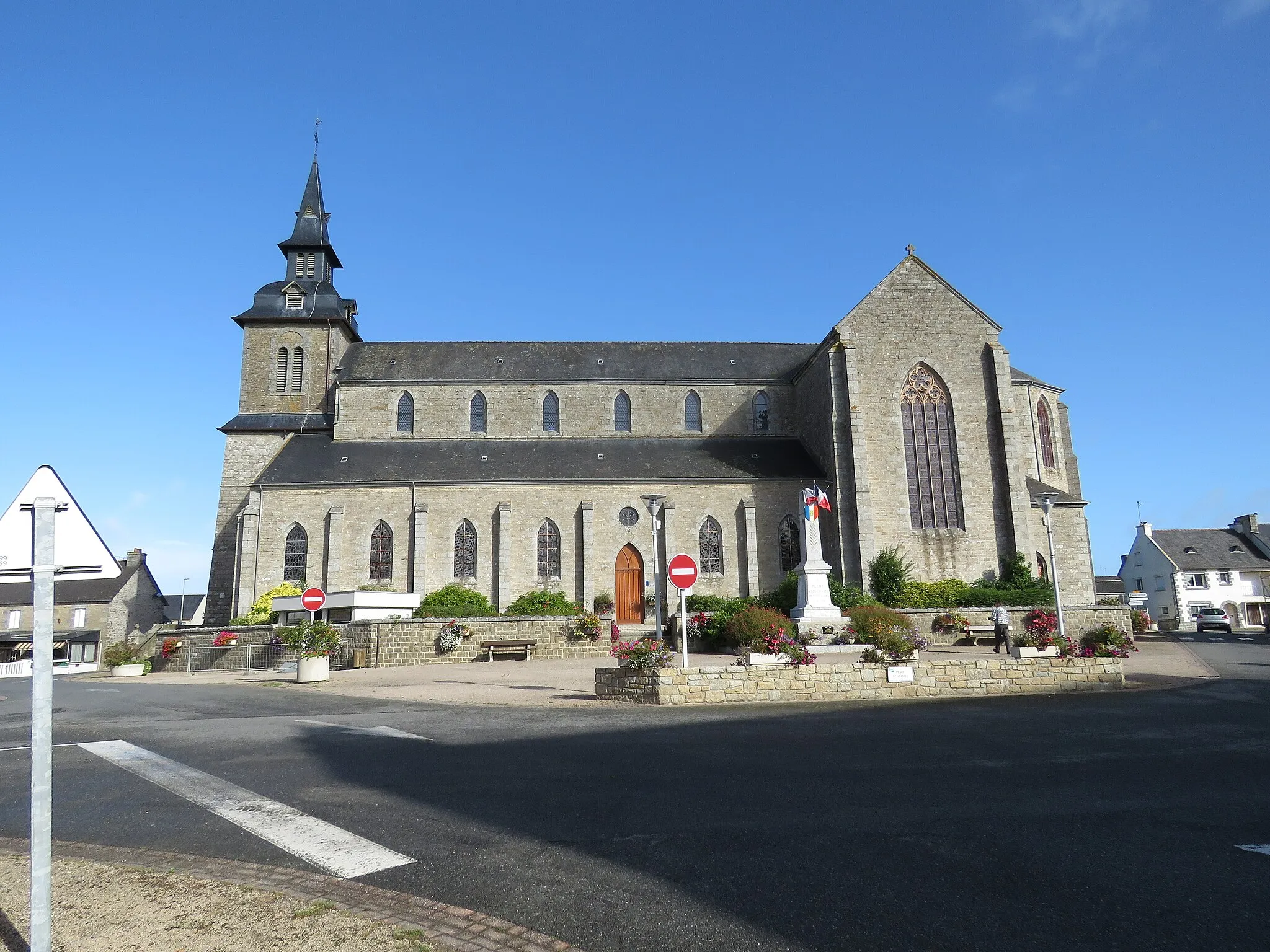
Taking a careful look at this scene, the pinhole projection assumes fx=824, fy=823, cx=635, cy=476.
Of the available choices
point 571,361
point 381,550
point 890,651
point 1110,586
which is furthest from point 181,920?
point 1110,586

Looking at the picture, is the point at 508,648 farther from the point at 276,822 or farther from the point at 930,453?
the point at 276,822

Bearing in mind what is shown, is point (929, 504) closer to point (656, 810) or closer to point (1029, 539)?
point (1029, 539)

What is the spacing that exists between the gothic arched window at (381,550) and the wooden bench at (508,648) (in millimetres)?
9529

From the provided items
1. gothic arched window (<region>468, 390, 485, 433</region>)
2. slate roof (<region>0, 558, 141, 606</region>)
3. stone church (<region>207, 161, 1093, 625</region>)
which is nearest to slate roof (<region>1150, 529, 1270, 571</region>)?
stone church (<region>207, 161, 1093, 625</region>)

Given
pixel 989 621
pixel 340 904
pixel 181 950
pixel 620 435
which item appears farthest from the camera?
pixel 620 435

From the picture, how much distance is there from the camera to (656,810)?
6031 millimetres

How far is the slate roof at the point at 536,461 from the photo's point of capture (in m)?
34.1

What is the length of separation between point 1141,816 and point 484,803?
478 centimetres

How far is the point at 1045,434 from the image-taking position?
36.3 m

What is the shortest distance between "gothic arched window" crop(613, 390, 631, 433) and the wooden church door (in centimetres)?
773

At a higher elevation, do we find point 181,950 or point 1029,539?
point 1029,539

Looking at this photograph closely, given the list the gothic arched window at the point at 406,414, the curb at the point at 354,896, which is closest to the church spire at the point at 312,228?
the gothic arched window at the point at 406,414

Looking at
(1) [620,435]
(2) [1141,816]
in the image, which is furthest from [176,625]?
(2) [1141,816]

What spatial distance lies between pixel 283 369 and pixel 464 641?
20.8 meters
